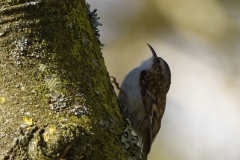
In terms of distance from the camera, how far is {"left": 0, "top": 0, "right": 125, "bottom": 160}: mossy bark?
3.73 ft

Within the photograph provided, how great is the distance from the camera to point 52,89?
1263mm

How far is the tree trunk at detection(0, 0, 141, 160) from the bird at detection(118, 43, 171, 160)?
1.07 metres

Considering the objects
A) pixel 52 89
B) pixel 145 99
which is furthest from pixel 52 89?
pixel 145 99

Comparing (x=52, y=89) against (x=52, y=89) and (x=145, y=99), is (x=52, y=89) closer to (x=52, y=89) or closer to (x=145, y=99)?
(x=52, y=89)

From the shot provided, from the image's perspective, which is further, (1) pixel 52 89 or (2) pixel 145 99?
(2) pixel 145 99

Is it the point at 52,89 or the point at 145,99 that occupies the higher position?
the point at 145,99

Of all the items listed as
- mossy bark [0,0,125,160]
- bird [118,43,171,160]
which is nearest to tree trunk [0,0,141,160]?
mossy bark [0,0,125,160]

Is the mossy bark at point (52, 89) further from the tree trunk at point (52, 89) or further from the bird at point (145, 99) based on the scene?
the bird at point (145, 99)

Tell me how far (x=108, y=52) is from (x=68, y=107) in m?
2.23

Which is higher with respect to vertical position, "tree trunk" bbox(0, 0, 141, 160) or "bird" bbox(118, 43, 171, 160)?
"bird" bbox(118, 43, 171, 160)

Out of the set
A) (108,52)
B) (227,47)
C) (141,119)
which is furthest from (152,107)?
(227,47)

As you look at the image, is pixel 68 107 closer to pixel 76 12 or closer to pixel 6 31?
pixel 6 31

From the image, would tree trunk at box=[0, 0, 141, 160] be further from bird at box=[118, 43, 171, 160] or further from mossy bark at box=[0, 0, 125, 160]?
bird at box=[118, 43, 171, 160]

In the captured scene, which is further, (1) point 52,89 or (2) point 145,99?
(2) point 145,99
